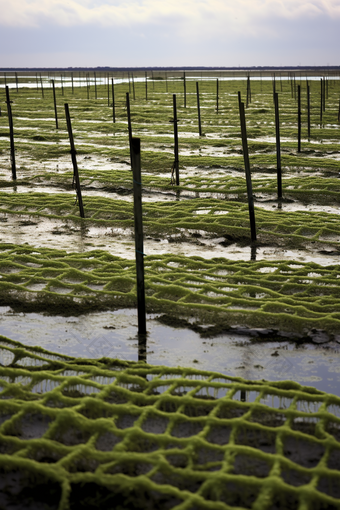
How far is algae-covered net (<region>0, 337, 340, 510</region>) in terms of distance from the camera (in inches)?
151

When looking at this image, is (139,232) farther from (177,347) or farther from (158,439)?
(158,439)

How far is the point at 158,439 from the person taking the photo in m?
4.43

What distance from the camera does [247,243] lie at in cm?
1030

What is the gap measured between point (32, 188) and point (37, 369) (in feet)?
32.9

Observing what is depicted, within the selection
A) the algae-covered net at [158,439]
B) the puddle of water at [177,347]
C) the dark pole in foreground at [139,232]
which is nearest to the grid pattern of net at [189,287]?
Result: the puddle of water at [177,347]

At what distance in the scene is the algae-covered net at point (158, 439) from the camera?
3836 millimetres

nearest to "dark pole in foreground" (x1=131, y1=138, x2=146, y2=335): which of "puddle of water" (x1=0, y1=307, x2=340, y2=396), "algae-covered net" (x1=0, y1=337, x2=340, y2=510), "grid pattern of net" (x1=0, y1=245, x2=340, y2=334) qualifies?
"puddle of water" (x1=0, y1=307, x2=340, y2=396)

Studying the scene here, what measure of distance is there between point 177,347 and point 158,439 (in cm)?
188

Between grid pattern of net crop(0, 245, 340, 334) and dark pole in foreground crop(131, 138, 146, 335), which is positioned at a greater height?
dark pole in foreground crop(131, 138, 146, 335)

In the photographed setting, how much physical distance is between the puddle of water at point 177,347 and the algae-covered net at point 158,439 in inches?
11.9

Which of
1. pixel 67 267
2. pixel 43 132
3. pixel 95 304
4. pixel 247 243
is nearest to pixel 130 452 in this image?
pixel 95 304

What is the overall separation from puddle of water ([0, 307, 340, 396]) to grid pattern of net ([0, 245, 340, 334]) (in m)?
0.43

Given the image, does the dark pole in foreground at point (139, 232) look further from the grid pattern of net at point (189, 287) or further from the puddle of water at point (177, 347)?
the grid pattern of net at point (189, 287)

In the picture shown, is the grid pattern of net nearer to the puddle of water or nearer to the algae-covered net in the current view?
the puddle of water
